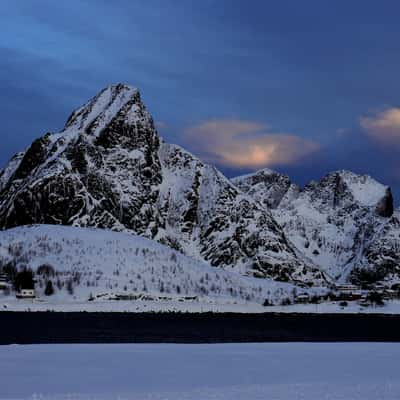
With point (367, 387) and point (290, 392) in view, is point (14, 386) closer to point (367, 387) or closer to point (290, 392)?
point (290, 392)

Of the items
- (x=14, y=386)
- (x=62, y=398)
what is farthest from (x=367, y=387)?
(x=14, y=386)

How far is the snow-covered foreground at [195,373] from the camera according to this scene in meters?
47.5

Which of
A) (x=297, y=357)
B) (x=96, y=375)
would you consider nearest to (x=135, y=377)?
(x=96, y=375)

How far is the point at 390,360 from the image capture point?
71000 mm

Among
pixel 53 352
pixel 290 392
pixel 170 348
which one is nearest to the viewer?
pixel 290 392

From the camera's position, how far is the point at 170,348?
81.0 meters

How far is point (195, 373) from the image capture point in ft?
191

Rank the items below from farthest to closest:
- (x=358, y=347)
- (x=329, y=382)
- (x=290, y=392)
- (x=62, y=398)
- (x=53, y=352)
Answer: (x=358, y=347), (x=53, y=352), (x=329, y=382), (x=290, y=392), (x=62, y=398)

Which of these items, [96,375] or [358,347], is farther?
[358,347]

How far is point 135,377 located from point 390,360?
27984mm

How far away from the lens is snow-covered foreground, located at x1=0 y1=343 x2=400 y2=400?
47522 mm

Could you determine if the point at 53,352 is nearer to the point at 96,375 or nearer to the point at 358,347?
the point at 96,375

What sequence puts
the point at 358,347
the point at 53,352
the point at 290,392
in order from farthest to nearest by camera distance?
the point at 358,347 → the point at 53,352 → the point at 290,392

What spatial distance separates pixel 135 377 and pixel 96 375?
292 centimetres
